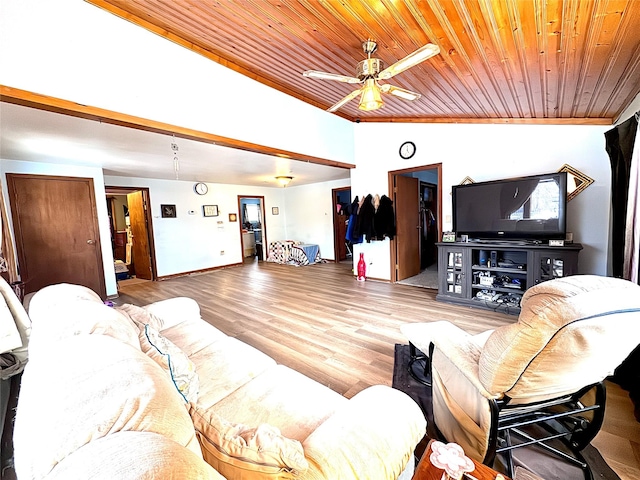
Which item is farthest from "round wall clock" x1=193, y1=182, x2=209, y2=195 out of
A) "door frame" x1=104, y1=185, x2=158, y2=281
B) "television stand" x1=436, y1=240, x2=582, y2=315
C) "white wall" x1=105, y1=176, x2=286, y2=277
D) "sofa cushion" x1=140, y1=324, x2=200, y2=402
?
"sofa cushion" x1=140, y1=324, x2=200, y2=402

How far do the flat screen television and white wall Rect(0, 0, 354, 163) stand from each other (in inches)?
103

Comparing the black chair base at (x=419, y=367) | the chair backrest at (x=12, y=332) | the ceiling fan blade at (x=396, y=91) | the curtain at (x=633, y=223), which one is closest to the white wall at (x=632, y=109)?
the curtain at (x=633, y=223)

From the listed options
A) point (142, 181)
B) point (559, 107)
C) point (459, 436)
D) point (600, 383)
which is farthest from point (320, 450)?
point (142, 181)

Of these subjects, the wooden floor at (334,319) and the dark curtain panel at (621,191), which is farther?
the dark curtain panel at (621,191)

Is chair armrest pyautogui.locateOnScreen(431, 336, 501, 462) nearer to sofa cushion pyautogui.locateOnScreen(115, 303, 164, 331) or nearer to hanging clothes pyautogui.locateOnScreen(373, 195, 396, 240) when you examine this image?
sofa cushion pyautogui.locateOnScreen(115, 303, 164, 331)

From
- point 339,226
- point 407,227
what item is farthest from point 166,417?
point 339,226

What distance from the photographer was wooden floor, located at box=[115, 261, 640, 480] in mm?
1670

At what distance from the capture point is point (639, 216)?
1.83 m

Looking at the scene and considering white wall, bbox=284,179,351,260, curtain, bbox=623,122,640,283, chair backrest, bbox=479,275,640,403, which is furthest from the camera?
white wall, bbox=284,179,351,260

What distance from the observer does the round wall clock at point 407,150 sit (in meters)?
4.20

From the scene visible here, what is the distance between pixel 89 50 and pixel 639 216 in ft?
13.4

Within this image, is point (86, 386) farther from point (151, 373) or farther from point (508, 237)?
point (508, 237)

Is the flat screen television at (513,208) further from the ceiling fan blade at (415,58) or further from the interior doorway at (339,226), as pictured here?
the interior doorway at (339,226)

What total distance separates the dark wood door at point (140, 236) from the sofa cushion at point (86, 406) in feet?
18.6
